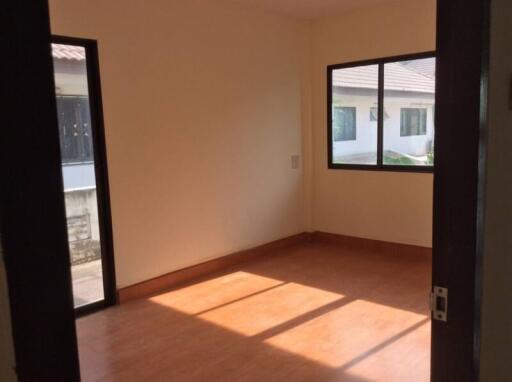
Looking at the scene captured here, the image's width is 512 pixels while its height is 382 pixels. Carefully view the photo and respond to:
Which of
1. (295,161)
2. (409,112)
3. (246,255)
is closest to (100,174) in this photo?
(246,255)

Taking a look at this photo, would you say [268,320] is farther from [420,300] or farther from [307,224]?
[307,224]

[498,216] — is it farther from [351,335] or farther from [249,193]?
[249,193]

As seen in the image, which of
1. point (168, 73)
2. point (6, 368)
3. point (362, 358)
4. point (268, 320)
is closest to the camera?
point (6, 368)

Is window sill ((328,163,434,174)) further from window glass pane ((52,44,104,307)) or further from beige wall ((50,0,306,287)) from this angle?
window glass pane ((52,44,104,307))

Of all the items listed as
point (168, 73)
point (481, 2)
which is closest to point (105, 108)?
point (168, 73)

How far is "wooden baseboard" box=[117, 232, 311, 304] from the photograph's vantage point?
3.92 meters

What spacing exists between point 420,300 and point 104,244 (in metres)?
2.57

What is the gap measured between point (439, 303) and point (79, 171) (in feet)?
10.2

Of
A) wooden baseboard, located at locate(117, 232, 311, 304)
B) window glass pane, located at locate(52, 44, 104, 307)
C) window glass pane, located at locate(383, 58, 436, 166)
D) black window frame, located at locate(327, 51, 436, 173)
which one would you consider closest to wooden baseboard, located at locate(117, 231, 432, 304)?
wooden baseboard, located at locate(117, 232, 311, 304)

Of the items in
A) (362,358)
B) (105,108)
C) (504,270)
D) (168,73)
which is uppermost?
(168,73)

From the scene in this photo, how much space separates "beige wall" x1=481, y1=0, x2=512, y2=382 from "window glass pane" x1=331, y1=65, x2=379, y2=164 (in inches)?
163

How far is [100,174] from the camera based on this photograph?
367 cm

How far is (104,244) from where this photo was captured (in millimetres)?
3742

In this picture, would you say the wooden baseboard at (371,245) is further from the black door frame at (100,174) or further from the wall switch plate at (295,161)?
the black door frame at (100,174)
